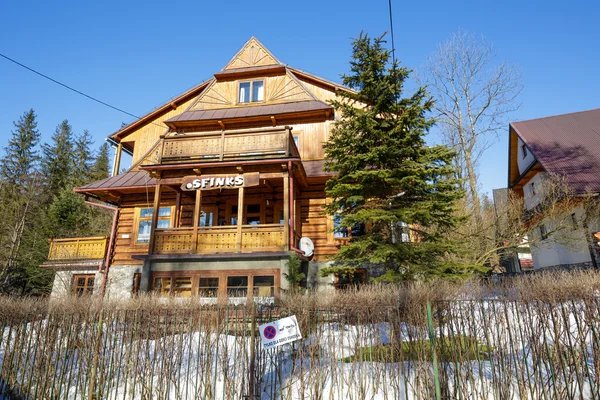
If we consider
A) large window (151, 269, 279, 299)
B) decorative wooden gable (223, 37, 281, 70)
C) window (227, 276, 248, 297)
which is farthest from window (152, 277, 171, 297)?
decorative wooden gable (223, 37, 281, 70)

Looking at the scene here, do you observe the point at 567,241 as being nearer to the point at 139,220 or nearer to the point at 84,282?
the point at 139,220

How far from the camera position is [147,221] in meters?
17.5

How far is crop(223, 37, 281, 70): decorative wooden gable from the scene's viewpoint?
19.6 metres

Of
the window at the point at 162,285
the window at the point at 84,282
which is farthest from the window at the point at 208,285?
the window at the point at 84,282

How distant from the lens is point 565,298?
586 cm

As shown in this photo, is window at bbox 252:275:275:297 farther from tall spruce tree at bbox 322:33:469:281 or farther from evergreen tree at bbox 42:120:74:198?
evergreen tree at bbox 42:120:74:198

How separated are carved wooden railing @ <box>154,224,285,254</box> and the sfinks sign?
1654 millimetres

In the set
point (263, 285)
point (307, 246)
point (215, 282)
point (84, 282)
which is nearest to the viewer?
point (263, 285)

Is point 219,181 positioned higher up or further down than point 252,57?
further down

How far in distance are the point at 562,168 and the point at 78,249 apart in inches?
977

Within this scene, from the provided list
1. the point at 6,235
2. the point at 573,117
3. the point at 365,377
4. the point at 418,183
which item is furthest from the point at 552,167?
the point at 6,235

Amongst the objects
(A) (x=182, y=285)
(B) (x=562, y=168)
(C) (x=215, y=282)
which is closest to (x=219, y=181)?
(C) (x=215, y=282)

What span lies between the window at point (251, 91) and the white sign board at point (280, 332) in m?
15.6

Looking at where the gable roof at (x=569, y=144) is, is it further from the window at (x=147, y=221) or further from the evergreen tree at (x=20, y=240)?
the evergreen tree at (x=20, y=240)
